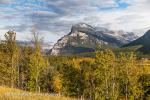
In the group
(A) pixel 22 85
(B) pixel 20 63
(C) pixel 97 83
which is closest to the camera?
(C) pixel 97 83

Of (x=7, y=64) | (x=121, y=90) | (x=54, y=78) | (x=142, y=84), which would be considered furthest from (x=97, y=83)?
(x=54, y=78)

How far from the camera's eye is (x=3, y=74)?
326 feet

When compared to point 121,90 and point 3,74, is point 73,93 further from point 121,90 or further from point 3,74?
point 3,74

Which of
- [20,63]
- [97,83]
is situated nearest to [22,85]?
[20,63]

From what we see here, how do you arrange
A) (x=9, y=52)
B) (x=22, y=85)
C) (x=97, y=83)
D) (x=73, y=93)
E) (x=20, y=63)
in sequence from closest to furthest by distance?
(x=9, y=52), (x=97, y=83), (x=73, y=93), (x=20, y=63), (x=22, y=85)

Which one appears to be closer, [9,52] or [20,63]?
[9,52]

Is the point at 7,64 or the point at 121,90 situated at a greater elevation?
the point at 7,64

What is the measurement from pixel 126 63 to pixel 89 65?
59.4 ft

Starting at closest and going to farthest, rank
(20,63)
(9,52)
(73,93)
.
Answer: (9,52)
(73,93)
(20,63)

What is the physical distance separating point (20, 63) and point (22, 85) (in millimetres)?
11883

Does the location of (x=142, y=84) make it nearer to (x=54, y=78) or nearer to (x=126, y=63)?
(x=126, y=63)

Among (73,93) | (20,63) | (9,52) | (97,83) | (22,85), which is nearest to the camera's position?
(9,52)

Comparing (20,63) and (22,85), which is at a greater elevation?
(20,63)

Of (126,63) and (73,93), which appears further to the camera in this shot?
(73,93)
